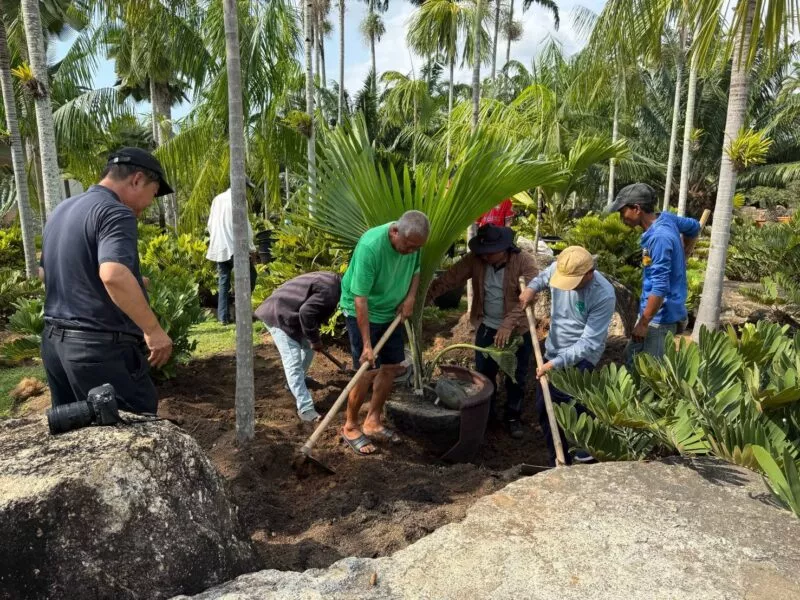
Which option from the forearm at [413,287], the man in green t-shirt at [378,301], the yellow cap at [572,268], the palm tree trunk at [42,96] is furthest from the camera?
the palm tree trunk at [42,96]

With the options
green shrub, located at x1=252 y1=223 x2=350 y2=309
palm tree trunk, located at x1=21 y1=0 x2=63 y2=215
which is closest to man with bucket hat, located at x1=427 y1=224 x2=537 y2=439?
green shrub, located at x1=252 y1=223 x2=350 y2=309

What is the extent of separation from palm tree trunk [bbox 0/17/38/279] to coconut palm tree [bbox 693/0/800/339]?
784cm

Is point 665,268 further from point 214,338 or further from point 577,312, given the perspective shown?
point 214,338

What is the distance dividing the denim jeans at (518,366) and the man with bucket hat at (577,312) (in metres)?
0.69

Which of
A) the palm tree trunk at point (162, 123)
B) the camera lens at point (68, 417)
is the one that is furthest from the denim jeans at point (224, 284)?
the palm tree trunk at point (162, 123)

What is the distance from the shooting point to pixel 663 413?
278cm

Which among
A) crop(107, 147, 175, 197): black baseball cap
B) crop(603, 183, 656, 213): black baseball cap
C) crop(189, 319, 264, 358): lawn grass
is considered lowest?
crop(189, 319, 264, 358): lawn grass

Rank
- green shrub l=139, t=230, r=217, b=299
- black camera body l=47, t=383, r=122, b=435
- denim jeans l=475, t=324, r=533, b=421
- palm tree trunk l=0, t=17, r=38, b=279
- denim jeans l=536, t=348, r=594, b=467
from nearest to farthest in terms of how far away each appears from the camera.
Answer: black camera body l=47, t=383, r=122, b=435 < denim jeans l=536, t=348, r=594, b=467 < denim jeans l=475, t=324, r=533, b=421 < palm tree trunk l=0, t=17, r=38, b=279 < green shrub l=139, t=230, r=217, b=299

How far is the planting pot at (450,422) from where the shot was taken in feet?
12.0

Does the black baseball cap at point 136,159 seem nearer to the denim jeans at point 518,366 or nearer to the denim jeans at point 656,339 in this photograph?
the denim jeans at point 518,366

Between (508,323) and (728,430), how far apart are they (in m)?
1.81

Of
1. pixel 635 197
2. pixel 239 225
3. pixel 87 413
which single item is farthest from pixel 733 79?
pixel 87 413

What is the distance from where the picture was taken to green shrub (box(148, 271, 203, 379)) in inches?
186

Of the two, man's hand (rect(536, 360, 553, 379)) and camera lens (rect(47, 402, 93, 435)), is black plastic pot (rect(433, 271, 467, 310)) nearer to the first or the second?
man's hand (rect(536, 360, 553, 379))
